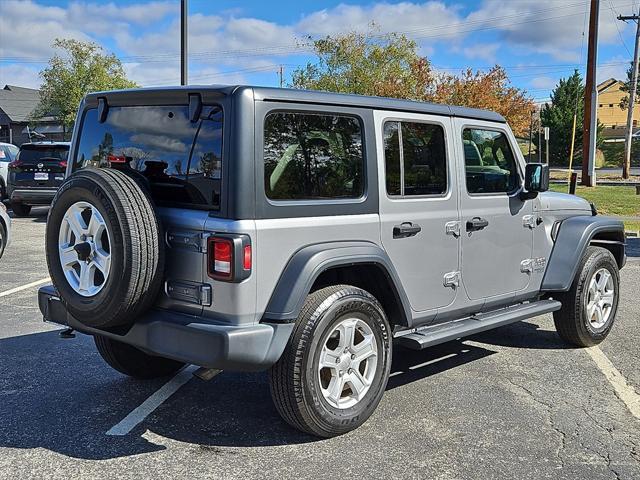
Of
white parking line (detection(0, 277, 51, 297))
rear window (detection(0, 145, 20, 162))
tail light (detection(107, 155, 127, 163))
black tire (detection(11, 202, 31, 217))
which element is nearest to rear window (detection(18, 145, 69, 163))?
black tire (detection(11, 202, 31, 217))

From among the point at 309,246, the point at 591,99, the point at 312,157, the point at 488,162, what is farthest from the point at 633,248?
the point at 591,99

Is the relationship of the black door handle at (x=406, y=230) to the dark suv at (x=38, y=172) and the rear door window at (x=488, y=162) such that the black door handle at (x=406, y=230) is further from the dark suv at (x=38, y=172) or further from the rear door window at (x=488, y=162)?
the dark suv at (x=38, y=172)

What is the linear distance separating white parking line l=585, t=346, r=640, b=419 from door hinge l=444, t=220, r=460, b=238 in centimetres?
158

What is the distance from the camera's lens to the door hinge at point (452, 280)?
4.52 m

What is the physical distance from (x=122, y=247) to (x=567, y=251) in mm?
3668

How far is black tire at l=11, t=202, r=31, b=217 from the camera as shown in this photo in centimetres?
1532

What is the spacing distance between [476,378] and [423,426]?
1046mm

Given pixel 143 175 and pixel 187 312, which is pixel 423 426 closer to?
pixel 187 312

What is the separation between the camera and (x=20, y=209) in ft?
50.8

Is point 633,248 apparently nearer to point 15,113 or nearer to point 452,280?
point 452,280

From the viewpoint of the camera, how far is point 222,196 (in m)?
3.46

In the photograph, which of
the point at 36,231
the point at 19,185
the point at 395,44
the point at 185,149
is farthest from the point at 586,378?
the point at 395,44

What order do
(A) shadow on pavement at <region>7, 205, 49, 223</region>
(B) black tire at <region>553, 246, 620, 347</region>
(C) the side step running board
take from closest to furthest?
(C) the side step running board → (B) black tire at <region>553, 246, 620, 347</region> → (A) shadow on pavement at <region>7, 205, 49, 223</region>

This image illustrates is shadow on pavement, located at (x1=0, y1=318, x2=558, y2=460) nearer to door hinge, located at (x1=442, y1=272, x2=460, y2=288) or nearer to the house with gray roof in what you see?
door hinge, located at (x1=442, y1=272, x2=460, y2=288)
